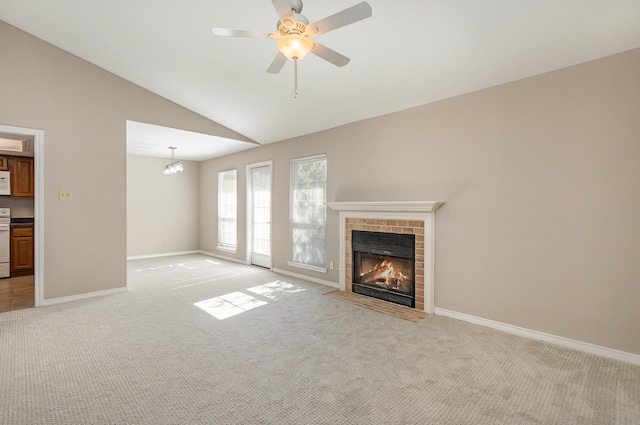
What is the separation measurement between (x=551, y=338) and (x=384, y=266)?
1912mm

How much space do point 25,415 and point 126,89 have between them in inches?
165

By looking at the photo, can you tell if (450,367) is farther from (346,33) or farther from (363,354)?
(346,33)

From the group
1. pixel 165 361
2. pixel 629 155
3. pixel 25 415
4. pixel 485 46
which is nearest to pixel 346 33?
pixel 485 46

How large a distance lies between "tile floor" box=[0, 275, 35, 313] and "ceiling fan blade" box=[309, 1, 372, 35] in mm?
4812

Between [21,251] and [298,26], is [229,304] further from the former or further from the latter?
[21,251]

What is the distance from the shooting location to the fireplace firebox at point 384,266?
3832 mm

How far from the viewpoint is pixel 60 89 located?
3.96 metres

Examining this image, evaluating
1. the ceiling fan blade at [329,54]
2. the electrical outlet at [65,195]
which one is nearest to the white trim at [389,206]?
the ceiling fan blade at [329,54]

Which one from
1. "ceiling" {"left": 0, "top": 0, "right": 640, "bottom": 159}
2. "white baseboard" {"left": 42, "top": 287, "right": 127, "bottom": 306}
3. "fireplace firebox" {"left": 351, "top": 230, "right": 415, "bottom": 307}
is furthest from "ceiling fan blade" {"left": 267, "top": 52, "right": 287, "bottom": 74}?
"white baseboard" {"left": 42, "top": 287, "right": 127, "bottom": 306}

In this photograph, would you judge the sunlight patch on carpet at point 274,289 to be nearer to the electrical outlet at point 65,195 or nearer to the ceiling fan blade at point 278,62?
the electrical outlet at point 65,195

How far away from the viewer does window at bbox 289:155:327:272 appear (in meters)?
5.00

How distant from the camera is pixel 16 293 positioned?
443cm

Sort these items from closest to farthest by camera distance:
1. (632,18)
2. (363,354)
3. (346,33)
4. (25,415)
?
(25,415) → (632,18) → (363,354) → (346,33)

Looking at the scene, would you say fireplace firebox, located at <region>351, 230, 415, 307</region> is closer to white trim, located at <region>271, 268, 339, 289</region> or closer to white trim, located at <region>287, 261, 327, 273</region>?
white trim, located at <region>271, 268, 339, 289</region>
